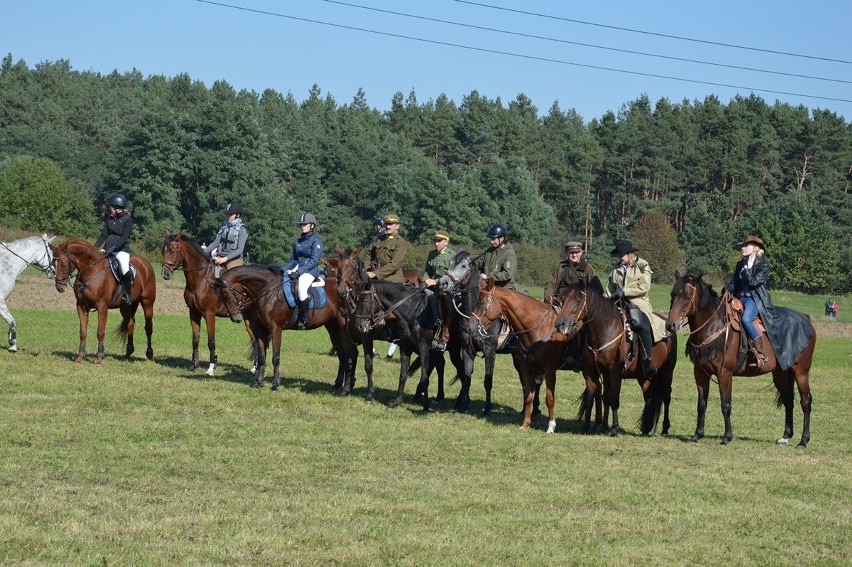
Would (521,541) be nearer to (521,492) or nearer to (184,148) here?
(521,492)

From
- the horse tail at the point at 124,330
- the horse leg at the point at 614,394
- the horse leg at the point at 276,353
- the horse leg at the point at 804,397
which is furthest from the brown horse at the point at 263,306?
the horse leg at the point at 804,397

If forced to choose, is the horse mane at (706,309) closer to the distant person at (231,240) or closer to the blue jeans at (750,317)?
the blue jeans at (750,317)

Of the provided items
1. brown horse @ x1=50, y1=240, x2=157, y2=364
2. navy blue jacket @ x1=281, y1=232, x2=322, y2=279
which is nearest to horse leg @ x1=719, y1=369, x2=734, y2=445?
navy blue jacket @ x1=281, y1=232, x2=322, y2=279

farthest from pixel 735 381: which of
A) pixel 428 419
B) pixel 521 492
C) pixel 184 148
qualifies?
pixel 184 148

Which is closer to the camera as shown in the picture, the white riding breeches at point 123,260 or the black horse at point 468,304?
the black horse at point 468,304

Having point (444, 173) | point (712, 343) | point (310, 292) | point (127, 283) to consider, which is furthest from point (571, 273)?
point (444, 173)

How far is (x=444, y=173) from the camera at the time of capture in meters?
99.1

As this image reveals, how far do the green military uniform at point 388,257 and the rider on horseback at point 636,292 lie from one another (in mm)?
4923

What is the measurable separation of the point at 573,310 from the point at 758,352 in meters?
2.98

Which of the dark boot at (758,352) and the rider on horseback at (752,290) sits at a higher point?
the rider on horseback at (752,290)

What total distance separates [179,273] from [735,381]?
106 feet

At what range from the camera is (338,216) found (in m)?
101

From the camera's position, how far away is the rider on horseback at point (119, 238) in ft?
77.2

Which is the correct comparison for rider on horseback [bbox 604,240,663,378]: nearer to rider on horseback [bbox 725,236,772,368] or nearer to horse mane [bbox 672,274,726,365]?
horse mane [bbox 672,274,726,365]
